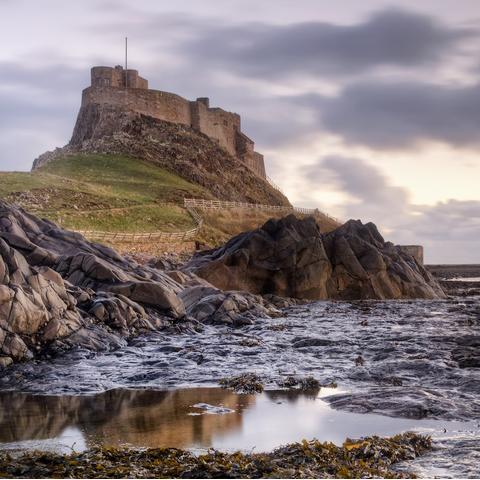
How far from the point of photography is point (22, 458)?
32.7 feet

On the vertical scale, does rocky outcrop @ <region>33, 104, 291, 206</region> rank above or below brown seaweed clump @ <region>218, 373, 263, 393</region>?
above

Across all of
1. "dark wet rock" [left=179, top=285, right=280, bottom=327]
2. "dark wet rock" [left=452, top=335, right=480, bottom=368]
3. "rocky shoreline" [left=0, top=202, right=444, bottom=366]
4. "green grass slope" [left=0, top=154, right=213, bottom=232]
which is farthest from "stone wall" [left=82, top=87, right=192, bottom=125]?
"dark wet rock" [left=452, top=335, right=480, bottom=368]

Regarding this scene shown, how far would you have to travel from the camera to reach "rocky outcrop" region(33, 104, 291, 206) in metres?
99.6

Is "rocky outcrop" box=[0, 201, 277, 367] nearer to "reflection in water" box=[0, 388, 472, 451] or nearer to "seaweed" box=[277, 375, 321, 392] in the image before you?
"reflection in water" box=[0, 388, 472, 451]

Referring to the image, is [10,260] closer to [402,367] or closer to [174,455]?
[402,367]

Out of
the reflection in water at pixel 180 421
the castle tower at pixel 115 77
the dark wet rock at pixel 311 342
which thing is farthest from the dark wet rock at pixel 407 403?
the castle tower at pixel 115 77

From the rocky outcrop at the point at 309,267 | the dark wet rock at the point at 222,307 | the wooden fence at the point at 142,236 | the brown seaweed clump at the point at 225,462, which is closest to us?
the brown seaweed clump at the point at 225,462

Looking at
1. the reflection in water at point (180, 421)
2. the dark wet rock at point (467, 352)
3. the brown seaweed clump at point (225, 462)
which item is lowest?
the reflection in water at point (180, 421)

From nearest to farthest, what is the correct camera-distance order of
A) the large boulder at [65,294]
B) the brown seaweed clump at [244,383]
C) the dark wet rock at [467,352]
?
the brown seaweed clump at [244,383]
the dark wet rock at [467,352]
the large boulder at [65,294]

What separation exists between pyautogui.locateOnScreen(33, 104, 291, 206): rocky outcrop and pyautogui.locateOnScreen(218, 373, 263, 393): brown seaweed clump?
80120 millimetres

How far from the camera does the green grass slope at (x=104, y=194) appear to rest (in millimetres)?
59672

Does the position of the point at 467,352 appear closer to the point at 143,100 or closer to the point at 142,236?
the point at 142,236

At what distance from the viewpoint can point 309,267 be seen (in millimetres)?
45938

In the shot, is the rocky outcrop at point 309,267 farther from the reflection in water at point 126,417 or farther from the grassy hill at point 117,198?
the reflection in water at point 126,417
